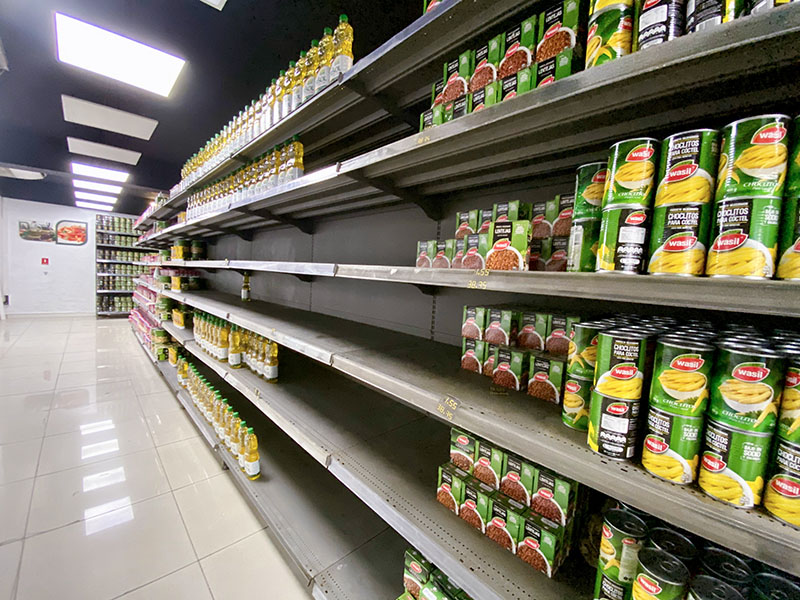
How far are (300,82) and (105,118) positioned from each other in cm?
333

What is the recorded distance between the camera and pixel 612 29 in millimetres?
600

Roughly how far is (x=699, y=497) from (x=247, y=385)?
6.67ft

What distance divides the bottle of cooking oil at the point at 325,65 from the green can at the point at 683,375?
4.66 ft

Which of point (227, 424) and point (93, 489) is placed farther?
point (227, 424)

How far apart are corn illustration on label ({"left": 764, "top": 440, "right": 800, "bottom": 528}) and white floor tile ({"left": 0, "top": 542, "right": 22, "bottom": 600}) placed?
2.46 m

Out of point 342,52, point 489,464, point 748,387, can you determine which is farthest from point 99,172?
point 748,387

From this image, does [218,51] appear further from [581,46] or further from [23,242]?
[23,242]

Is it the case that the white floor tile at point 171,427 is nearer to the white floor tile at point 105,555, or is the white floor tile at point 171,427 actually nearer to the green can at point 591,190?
the white floor tile at point 105,555

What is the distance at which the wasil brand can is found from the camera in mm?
624

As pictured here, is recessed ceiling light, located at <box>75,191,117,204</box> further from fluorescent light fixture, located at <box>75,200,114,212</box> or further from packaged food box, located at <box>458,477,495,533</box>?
packaged food box, located at <box>458,477,495,533</box>

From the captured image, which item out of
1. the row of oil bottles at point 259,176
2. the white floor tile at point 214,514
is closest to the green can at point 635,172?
the row of oil bottles at point 259,176

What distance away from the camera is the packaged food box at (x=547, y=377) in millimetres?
872

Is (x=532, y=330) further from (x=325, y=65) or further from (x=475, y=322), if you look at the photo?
(x=325, y=65)

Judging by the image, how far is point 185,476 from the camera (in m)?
2.13
